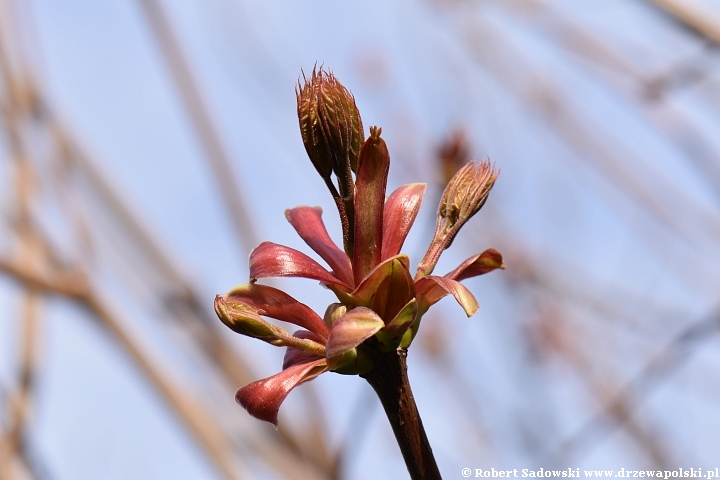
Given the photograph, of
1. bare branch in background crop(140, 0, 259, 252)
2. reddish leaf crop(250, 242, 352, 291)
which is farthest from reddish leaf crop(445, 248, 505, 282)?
bare branch in background crop(140, 0, 259, 252)

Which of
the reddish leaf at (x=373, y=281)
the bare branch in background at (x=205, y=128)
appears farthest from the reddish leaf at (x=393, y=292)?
the bare branch in background at (x=205, y=128)

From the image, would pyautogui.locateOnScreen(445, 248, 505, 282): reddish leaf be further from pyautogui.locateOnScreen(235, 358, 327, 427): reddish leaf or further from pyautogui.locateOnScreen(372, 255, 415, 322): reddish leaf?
pyautogui.locateOnScreen(235, 358, 327, 427): reddish leaf

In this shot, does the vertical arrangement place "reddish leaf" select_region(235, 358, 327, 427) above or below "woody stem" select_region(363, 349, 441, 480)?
above

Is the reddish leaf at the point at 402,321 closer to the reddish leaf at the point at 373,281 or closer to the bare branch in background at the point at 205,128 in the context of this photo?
the reddish leaf at the point at 373,281

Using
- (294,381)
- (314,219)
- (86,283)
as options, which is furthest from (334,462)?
(294,381)

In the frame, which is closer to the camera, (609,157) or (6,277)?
(6,277)

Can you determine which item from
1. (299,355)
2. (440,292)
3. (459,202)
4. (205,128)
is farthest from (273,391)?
(205,128)

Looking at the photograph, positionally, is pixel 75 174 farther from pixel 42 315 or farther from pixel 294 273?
pixel 294 273
